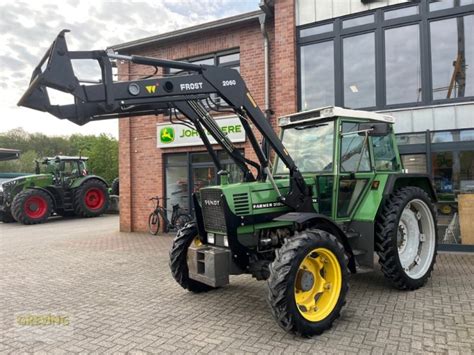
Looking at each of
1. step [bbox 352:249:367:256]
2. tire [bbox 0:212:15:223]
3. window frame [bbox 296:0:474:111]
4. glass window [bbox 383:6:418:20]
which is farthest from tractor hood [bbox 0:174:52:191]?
step [bbox 352:249:367:256]

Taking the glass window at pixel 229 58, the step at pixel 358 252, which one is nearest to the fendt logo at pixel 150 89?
the step at pixel 358 252

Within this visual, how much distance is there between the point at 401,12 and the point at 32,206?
1485 centimetres

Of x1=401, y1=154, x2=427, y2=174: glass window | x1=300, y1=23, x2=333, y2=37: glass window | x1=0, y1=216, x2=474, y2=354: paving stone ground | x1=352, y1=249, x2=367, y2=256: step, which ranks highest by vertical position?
x1=300, y1=23, x2=333, y2=37: glass window

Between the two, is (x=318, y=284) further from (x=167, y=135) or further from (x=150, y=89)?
(x=167, y=135)

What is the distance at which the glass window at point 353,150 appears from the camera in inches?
211

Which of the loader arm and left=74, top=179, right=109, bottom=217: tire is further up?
the loader arm

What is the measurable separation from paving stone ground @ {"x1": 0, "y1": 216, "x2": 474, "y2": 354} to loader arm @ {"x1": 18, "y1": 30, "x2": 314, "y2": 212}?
1.51 m

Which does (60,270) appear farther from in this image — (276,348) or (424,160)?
(424,160)

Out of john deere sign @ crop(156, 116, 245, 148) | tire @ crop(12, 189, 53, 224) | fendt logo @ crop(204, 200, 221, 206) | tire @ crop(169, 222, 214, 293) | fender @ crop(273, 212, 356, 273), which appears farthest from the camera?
tire @ crop(12, 189, 53, 224)

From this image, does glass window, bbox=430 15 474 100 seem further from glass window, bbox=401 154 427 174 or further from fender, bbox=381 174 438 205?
fender, bbox=381 174 438 205

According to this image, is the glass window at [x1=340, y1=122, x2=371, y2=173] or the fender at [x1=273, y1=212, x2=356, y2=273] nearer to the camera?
the fender at [x1=273, y1=212, x2=356, y2=273]

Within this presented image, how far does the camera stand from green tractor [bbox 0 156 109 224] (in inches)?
637

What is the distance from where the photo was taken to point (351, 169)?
5.43 meters

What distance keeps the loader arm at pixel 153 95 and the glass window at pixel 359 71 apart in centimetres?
470
